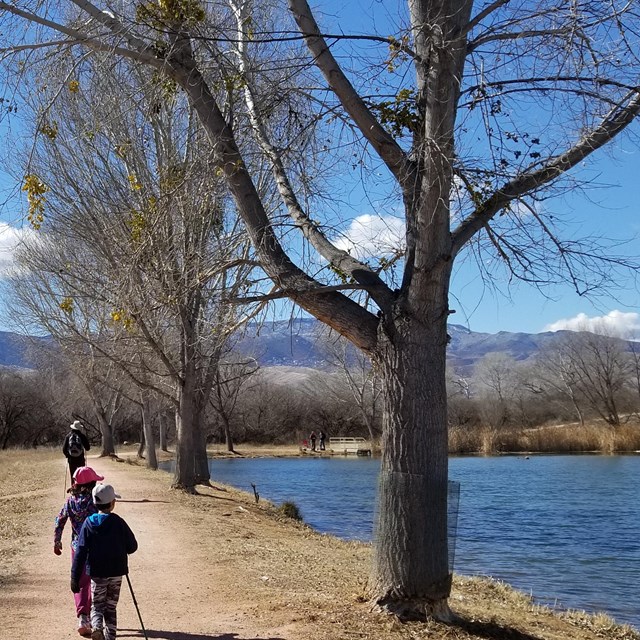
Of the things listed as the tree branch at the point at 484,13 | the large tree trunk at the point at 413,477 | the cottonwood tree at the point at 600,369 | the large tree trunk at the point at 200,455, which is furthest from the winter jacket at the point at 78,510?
the cottonwood tree at the point at 600,369

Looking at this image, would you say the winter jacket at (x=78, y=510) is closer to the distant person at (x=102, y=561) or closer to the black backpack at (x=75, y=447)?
the distant person at (x=102, y=561)

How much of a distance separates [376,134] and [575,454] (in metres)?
40.5

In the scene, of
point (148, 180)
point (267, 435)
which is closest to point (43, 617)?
point (148, 180)

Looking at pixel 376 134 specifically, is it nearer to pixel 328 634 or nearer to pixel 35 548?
pixel 328 634

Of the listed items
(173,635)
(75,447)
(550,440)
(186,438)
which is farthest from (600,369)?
(173,635)

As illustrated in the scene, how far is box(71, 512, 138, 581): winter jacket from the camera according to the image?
258 inches

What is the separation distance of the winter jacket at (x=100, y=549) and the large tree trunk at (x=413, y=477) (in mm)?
2329

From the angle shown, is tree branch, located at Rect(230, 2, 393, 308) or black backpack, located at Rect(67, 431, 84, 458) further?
black backpack, located at Rect(67, 431, 84, 458)

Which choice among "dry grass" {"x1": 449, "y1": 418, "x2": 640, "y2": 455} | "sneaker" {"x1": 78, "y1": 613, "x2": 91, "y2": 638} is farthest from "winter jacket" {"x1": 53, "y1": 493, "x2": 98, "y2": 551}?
"dry grass" {"x1": 449, "y1": 418, "x2": 640, "y2": 455}

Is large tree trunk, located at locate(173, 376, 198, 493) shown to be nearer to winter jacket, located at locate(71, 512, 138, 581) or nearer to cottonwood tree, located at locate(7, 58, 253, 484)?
cottonwood tree, located at locate(7, 58, 253, 484)

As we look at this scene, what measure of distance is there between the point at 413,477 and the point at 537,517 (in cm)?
1611

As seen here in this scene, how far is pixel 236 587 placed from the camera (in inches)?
369

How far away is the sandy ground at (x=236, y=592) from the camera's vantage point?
7.35 metres

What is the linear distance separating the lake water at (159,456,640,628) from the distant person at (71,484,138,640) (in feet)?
25.9
